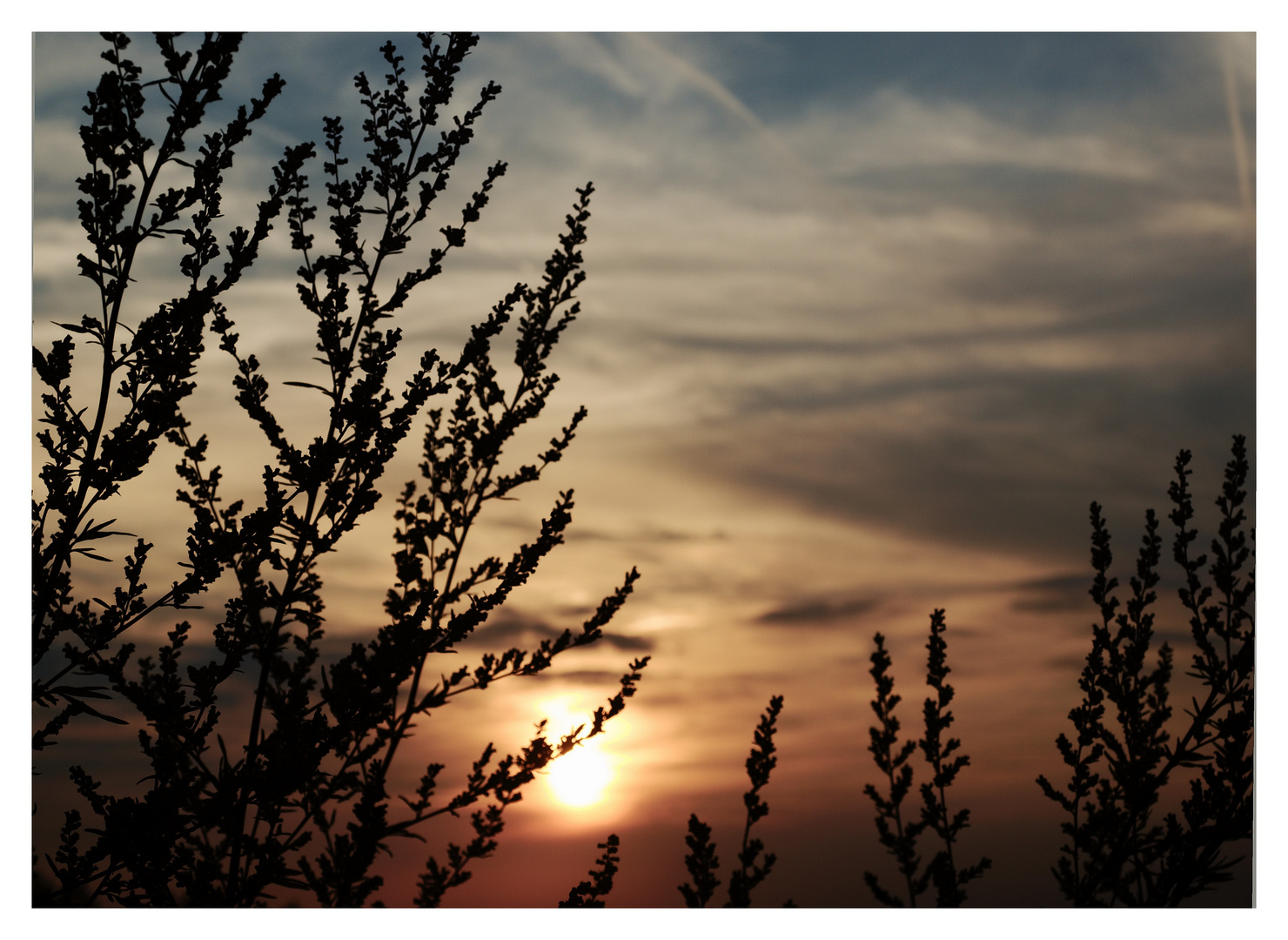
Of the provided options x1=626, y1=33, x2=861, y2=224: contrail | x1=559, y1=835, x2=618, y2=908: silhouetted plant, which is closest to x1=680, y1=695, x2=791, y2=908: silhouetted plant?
x1=559, y1=835, x2=618, y2=908: silhouetted plant

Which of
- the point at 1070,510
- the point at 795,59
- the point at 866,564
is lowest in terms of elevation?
the point at 866,564

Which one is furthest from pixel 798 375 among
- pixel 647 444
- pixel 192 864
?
pixel 192 864

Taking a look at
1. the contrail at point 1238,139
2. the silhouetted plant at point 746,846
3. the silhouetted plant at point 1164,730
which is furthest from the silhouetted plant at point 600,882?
the contrail at point 1238,139

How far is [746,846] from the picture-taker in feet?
13.2

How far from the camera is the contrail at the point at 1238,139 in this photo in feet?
16.5

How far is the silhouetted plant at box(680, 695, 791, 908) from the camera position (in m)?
3.93

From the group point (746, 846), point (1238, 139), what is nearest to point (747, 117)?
point (1238, 139)

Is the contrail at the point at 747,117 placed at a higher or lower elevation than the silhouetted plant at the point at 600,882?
higher

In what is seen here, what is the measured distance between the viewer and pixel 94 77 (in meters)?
4.95

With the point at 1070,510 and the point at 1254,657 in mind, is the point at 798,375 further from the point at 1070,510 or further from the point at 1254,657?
the point at 1254,657

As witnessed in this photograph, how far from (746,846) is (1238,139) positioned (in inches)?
169

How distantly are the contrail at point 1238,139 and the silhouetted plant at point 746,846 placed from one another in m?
3.50

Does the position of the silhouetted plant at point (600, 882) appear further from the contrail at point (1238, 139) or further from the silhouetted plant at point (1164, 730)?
the contrail at point (1238, 139)

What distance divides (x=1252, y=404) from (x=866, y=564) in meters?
2.09
